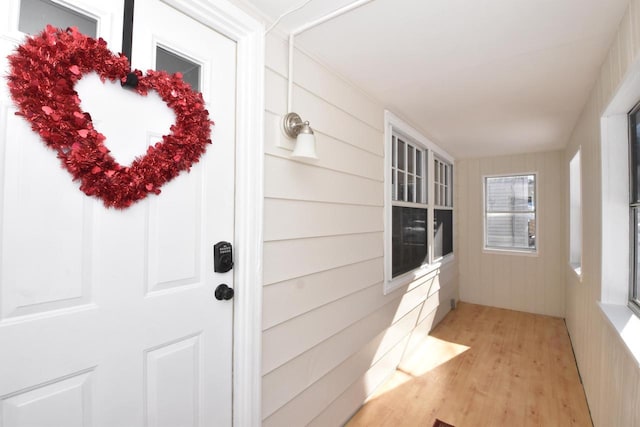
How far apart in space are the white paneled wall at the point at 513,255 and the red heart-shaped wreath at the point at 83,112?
4.61 metres

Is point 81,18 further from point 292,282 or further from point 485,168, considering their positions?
point 485,168

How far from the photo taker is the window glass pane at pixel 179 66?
116cm

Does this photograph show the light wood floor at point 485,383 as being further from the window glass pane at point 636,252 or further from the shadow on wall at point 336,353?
the window glass pane at point 636,252

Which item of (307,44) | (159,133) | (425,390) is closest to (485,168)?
(425,390)

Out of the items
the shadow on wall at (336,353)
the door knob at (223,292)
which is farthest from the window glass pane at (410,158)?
the door knob at (223,292)

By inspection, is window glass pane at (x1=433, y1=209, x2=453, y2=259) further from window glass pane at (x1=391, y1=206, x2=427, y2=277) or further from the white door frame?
the white door frame

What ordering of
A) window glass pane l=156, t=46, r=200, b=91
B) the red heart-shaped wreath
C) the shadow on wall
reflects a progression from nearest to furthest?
the red heart-shaped wreath < window glass pane l=156, t=46, r=200, b=91 < the shadow on wall

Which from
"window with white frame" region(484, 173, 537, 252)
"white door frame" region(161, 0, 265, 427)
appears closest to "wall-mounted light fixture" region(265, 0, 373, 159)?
"white door frame" region(161, 0, 265, 427)

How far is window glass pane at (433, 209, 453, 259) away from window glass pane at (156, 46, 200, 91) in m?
3.18

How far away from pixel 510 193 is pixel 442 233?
4.70 ft

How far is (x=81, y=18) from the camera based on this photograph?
980 millimetres

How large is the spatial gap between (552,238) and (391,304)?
3140mm

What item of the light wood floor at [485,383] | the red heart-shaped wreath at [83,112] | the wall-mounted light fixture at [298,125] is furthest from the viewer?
the light wood floor at [485,383]

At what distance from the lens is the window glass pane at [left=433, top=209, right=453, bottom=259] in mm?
3824
